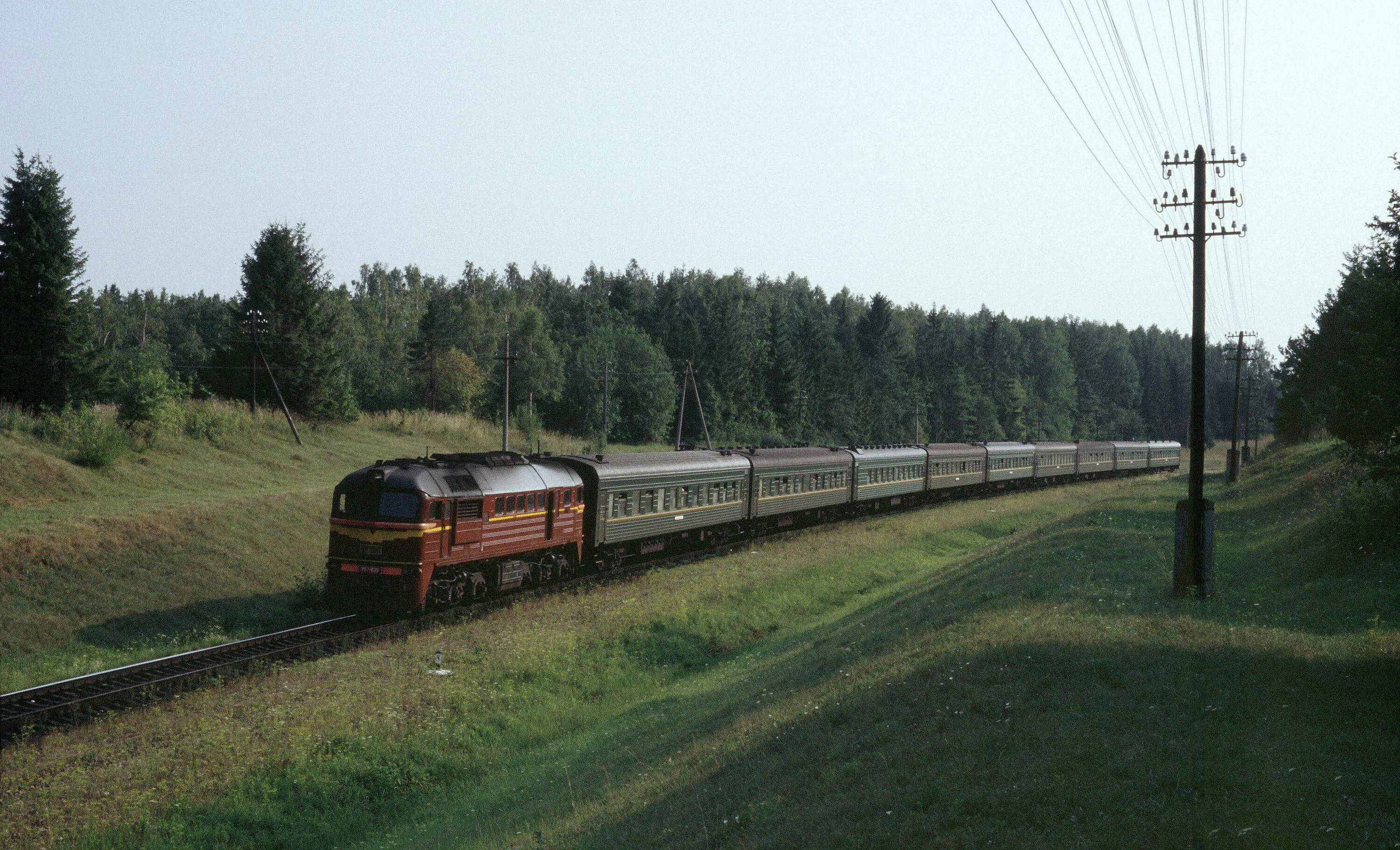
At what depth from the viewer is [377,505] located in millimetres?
22078

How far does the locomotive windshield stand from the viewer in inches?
859

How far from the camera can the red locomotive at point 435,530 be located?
21.8 m

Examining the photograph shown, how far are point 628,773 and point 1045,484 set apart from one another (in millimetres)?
61369

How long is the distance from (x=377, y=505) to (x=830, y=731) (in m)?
13.3

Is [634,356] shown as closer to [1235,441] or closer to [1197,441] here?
[1235,441]

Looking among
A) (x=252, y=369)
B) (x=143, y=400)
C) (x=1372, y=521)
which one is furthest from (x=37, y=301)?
(x=1372, y=521)

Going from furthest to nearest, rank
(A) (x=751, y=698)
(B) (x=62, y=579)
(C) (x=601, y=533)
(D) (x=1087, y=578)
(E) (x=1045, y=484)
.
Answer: (E) (x=1045, y=484) < (C) (x=601, y=533) < (B) (x=62, y=579) < (D) (x=1087, y=578) < (A) (x=751, y=698)

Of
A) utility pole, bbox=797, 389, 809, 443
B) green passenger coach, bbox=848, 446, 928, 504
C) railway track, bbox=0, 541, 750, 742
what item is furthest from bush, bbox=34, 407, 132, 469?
utility pole, bbox=797, 389, 809, 443

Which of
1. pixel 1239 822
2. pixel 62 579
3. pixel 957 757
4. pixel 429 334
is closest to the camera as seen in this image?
pixel 1239 822

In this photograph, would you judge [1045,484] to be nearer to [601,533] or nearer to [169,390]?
[601,533]

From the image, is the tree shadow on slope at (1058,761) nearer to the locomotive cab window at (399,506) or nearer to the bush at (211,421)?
the locomotive cab window at (399,506)

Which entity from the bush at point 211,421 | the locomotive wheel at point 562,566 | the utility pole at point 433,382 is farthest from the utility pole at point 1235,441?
the utility pole at point 433,382

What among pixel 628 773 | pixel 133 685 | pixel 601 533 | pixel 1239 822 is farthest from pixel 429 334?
pixel 1239 822

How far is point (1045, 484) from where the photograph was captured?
230ft
